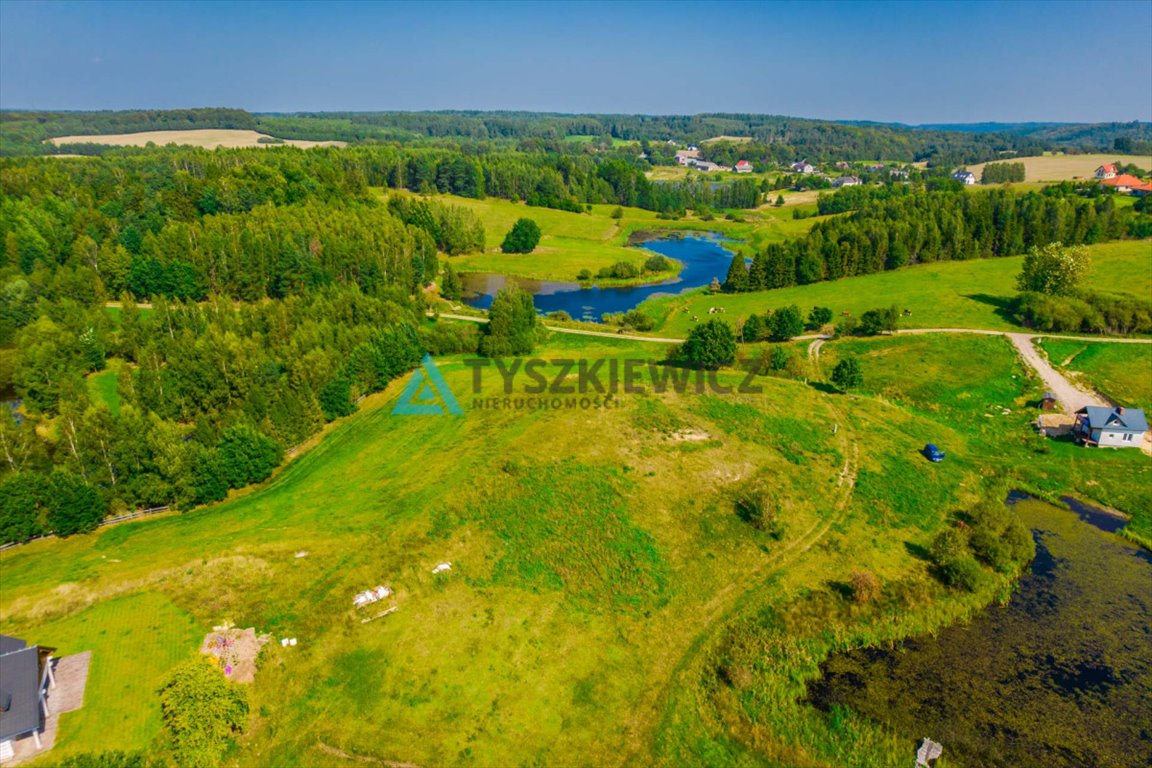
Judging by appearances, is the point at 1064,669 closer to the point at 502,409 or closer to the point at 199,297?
the point at 502,409

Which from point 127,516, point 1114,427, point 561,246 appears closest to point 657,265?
point 561,246

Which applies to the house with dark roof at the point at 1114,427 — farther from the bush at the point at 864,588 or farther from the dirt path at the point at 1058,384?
the bush at the point at 864,588

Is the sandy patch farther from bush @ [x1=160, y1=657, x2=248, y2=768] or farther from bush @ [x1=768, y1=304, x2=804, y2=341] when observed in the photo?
bush @ [x1=768, y1=304, x2=804, y2=341]

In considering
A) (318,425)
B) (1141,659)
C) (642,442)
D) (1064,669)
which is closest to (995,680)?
(1064,669)

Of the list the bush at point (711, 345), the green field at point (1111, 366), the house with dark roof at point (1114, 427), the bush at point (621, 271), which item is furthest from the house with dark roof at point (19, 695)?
the bush at point (621, 271)

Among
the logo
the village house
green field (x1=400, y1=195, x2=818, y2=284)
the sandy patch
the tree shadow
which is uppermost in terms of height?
the village house

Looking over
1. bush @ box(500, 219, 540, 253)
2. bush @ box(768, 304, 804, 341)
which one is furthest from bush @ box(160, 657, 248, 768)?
bush @ box(500, 219, 540, 253)

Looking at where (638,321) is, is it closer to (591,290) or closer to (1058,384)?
(591,290)
